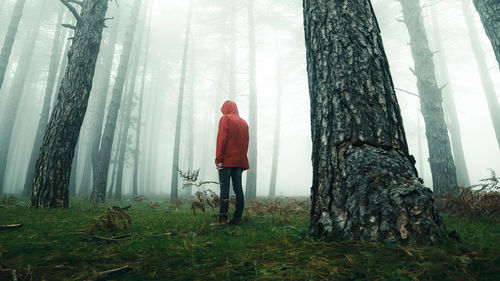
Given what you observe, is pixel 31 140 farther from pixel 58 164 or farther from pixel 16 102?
pixel 58 164

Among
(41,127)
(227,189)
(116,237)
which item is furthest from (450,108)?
(41,127)

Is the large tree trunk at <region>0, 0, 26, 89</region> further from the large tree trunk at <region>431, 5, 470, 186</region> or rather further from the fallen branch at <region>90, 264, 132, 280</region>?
the large tree trunk at <region>431, 5, 470, 186</region>

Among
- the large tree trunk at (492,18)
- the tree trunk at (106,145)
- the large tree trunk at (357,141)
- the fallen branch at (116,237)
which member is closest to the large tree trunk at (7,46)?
the tree trunk at (106,145)

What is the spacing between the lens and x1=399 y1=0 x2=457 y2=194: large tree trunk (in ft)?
20.1

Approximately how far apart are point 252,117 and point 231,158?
930 cm

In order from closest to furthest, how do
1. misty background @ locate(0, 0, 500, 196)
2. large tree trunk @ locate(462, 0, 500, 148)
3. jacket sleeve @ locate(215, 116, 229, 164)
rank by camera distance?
jacket sleeve @ locate(215, 116, 229, 164) → large tree trunk @ locate(462, 0, 500, 148) → misty background @ locate(0, 0, 500, 196)

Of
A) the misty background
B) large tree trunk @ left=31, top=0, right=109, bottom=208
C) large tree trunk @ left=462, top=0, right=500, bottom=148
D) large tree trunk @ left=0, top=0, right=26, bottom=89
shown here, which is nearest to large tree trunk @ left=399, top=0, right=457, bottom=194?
the misty background

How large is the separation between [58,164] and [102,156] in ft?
17.4

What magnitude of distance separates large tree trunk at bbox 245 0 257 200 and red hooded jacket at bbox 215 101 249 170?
816 centimetres

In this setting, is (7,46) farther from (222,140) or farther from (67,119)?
(222,140)

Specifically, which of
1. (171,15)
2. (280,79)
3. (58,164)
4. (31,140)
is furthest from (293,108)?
(31,140)

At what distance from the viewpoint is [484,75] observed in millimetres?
12977

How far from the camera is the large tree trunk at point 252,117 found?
12.2 meters

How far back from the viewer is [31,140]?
33.5 meters
